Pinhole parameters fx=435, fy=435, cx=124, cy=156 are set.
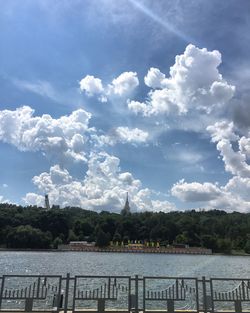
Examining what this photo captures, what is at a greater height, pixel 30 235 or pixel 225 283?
pixel 30 235

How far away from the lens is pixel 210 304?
61.2ft

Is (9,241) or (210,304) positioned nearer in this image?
(210,304)

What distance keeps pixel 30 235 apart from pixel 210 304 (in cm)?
18533

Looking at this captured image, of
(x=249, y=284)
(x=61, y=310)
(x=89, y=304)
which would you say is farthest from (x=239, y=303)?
(x=89, y=304)

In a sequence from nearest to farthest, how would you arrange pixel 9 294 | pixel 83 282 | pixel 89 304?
pixel 9 294, pixel 83 282, pixel 89 304

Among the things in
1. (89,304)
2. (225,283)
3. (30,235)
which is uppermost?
(30,235)

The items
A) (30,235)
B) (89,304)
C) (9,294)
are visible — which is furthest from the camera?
(30,235)

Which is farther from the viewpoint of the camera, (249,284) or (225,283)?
(225,283)

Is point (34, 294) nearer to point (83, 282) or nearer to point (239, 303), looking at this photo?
point (83, 282)

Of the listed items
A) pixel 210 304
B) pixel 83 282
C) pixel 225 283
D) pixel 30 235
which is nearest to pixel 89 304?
pixel 83 282

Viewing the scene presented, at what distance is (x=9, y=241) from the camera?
7712 inches

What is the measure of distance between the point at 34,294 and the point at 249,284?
31.2 ft

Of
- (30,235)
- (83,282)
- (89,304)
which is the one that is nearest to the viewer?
(83,282)

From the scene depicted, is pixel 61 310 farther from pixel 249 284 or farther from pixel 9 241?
pixel 9 241
